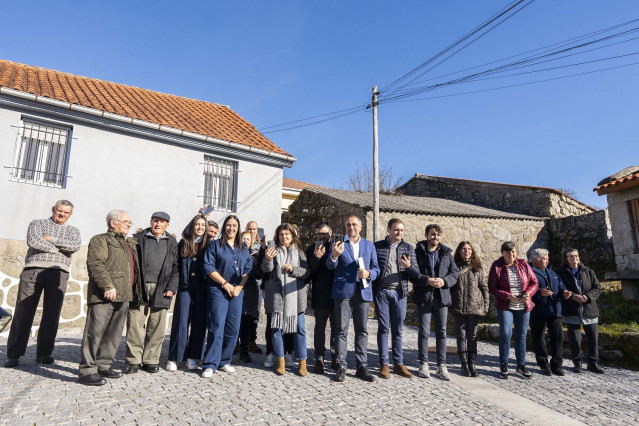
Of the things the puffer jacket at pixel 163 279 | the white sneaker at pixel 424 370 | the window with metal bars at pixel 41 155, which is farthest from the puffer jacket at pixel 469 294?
the window with metal bars at pixel 41 155

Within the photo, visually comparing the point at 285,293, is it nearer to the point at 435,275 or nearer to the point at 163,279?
the point at 163,279

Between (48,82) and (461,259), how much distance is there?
A: 32.2 ft

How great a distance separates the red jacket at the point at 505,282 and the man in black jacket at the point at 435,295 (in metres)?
0.65

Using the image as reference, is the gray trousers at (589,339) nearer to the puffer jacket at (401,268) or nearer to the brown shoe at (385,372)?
the puffer jacket at (401,268)

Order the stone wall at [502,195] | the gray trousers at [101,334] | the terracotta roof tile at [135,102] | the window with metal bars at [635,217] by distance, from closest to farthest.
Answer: the gray trousers at [101,334] < the terracotta roof tile at [135,102] < the window with metal bars at [635,217] < the stone wall at [502,195]

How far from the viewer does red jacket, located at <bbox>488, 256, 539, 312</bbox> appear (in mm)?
5078

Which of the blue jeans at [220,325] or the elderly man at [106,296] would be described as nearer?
the elderly man at [106,296]

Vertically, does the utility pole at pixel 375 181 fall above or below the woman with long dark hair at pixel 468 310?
above

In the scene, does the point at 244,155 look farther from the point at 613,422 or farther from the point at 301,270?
the point at 613,422

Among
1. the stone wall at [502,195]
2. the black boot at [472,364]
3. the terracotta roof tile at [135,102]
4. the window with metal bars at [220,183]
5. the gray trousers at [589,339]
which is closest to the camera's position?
the black boot at [472,364]

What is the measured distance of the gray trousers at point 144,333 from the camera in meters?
4.48

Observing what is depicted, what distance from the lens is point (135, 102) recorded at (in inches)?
415

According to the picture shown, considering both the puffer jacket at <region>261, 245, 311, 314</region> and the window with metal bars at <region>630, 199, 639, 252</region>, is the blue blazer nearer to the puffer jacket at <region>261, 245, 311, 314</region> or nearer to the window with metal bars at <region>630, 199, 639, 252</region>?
the puffer jacket at <region>261, 245, 311, 314</region>

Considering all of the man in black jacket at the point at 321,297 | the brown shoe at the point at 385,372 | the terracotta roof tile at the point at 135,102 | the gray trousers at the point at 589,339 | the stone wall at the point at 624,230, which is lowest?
the brown shoe at the point at 385,372
